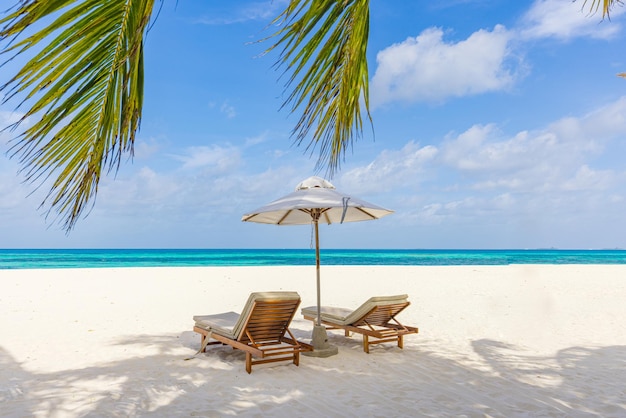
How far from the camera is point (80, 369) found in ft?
→ 15.2

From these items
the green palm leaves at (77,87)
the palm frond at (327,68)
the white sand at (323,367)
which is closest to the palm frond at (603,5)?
the palm frond at (327,68)

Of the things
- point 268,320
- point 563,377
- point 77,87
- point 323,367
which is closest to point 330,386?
point 323,367

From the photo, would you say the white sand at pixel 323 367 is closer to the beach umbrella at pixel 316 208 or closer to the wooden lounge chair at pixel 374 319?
the wooden lounge chair at pixel 374 319

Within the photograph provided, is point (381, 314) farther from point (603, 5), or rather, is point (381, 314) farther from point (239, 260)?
point (239, 260)

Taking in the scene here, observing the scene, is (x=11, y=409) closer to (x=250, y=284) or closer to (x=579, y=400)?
(x=579, y=400)

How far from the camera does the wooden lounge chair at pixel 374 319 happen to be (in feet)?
17.9

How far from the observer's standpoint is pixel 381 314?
18.7 feet

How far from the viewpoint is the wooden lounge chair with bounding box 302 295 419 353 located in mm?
5453

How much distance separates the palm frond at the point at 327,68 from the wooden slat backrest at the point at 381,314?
11.5 feet

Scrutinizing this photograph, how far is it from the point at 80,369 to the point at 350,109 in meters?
4.09

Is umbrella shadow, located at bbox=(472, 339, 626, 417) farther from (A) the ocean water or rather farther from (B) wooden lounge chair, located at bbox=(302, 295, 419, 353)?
(A) the ocean water

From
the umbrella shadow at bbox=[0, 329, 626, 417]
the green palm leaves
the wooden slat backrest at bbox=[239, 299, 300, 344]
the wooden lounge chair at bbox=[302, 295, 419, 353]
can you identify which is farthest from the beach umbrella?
the green palm leaves

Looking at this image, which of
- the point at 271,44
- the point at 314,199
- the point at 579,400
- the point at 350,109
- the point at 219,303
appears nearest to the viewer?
the point at 271,44

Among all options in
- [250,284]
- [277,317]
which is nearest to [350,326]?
[277,317]
